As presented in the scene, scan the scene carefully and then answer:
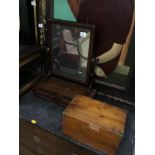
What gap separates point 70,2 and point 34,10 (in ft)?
1.01

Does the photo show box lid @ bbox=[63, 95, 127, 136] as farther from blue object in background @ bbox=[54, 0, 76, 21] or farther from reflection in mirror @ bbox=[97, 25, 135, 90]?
blue object in background @ bbox=[54, 0, 76, 21]

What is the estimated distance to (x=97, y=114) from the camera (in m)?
1.04

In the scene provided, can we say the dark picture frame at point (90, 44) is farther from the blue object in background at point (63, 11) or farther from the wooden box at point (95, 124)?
Answer: the wooden box at point (95, 124)

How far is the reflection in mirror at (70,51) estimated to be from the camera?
1263mm

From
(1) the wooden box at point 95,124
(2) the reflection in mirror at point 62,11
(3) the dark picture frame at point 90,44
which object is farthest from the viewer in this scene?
(2) the reflection in mirror at point 62,11

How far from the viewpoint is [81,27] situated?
1188 millimetres

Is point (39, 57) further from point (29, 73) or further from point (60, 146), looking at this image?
point (60, 146)

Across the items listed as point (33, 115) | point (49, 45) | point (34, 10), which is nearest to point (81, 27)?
point (49, 45)

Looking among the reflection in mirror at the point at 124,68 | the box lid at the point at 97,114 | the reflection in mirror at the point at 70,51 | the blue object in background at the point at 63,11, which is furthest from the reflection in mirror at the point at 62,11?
the box lid at the point at 97,114

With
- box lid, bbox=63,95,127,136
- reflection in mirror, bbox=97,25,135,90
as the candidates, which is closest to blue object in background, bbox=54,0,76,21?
reflection in mirror, bbox=97,25,135,90

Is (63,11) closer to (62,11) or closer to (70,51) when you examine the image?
(62,11)

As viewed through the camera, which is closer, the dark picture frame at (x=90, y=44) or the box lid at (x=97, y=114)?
the box lid at (x=97, y=114)

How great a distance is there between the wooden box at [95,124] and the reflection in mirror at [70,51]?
0.35 m

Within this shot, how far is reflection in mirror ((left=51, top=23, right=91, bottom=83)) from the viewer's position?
4.14 ft
